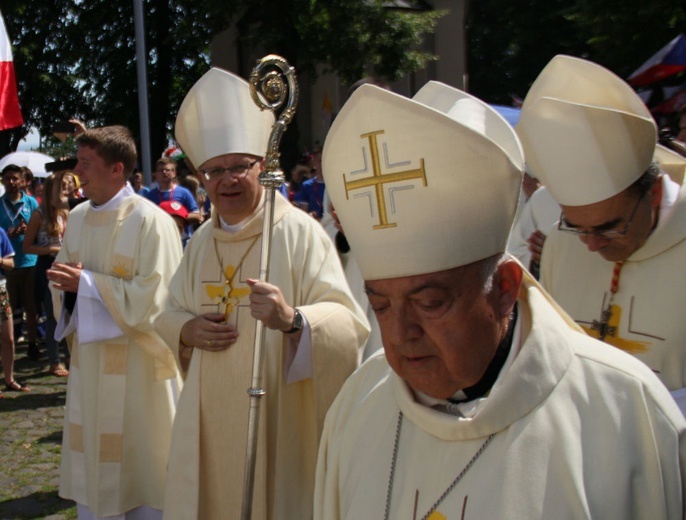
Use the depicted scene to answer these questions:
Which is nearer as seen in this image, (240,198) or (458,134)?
(458,134)

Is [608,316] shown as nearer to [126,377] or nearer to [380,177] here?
[380,177]

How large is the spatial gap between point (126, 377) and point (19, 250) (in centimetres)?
592

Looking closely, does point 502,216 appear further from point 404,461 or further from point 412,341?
point 404,461

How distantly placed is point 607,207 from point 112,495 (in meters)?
3.42

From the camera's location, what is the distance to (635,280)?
120 inches

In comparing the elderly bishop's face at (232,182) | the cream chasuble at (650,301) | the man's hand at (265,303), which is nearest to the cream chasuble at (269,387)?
the elderly bishop's face at (232,182)

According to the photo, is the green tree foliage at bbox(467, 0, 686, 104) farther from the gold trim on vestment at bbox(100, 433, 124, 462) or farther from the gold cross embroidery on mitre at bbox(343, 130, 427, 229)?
the gold cross embroidery on mitre at bbox(343, 130, 427, 229)

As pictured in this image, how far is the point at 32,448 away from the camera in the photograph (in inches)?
273

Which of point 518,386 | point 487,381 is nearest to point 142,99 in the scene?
point 487,381

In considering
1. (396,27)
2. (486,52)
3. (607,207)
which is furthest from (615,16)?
(486,52)

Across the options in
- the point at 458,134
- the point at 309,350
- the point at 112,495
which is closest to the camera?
the point at 458,134

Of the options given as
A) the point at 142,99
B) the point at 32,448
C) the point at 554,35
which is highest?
the point at 554,35

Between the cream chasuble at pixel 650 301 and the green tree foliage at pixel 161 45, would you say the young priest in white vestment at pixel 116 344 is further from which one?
the green tree foliage at pixel 161 45

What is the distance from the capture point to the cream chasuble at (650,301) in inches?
115
